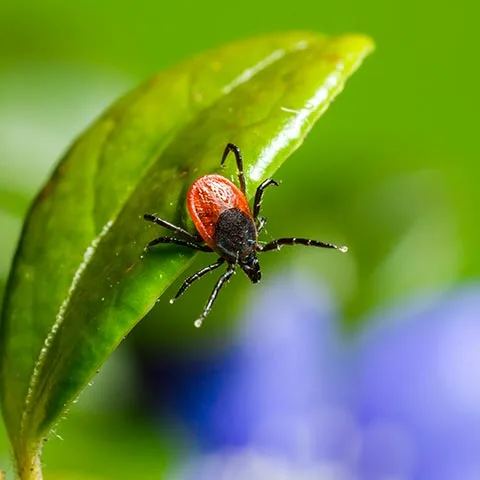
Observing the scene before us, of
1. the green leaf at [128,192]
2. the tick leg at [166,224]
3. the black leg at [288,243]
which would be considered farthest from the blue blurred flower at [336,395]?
the tick leg at [166,224]

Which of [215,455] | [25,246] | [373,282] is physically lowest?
[25,246]

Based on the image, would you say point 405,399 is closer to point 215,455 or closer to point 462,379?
point 462,379

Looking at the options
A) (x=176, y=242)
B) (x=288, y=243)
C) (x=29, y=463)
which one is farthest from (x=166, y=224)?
(x=288, y=243)

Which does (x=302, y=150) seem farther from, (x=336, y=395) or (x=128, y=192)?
(x=128, y=192)

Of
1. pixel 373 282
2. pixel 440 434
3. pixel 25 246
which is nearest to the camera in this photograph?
pixel 25 246

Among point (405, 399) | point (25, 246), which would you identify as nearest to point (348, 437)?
point (405, 399)
